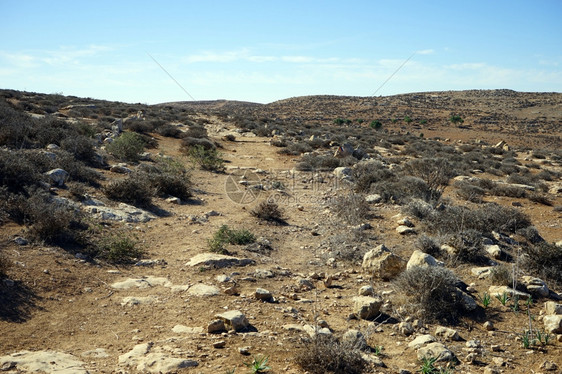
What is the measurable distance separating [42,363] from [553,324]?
16.3 ft

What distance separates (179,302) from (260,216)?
165 inches

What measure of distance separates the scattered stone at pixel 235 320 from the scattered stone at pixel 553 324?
3.20 metres

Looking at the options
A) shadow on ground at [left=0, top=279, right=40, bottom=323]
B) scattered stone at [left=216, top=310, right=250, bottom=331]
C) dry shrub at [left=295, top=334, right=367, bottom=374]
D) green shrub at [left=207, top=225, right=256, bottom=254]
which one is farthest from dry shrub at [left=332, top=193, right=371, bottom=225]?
shadow on ground at [left=0, top=279, right=40, bottom=323]

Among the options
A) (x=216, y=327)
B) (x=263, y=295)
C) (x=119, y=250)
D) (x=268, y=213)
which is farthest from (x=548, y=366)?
(x=268, y=213)

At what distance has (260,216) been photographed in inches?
344

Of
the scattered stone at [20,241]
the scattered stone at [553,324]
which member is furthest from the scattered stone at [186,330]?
the scattered stone at [553,324]

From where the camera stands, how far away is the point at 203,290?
4930 millimetres

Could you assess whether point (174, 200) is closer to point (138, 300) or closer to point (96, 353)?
point (138, 300)

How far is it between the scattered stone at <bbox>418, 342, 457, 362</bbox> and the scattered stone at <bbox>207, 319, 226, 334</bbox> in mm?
1919

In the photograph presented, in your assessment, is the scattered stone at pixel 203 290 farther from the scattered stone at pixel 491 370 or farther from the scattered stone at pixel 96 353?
the scattered stone at pixel 491 370

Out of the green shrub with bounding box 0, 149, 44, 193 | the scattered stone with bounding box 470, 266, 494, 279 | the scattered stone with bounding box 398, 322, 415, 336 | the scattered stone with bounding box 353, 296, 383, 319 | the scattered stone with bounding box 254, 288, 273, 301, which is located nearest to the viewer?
the scattered stone with bounding box 398, 322, 415, 336

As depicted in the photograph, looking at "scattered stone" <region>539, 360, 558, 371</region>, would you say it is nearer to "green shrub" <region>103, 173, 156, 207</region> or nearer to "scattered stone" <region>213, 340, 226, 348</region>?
"scattered stone" <region>213, 340, 226, 348</region>

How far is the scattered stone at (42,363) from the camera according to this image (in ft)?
10.5

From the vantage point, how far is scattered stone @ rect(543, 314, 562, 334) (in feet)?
13.5
